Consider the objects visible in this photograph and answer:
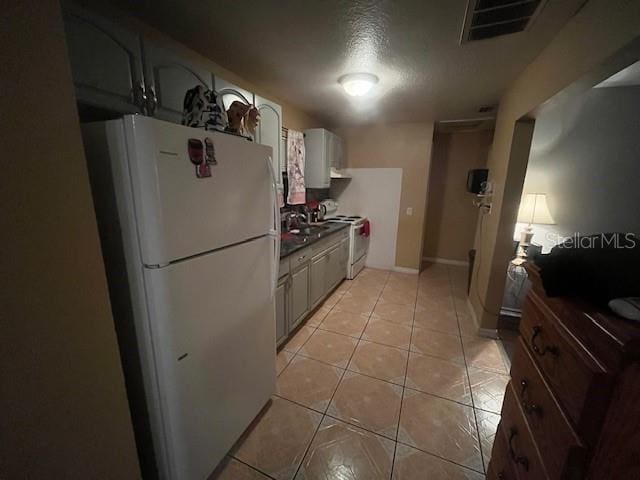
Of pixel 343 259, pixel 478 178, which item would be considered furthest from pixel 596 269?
pixel 343 259

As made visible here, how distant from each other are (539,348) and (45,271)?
1437 millimetres

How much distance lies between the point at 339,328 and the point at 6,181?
2.41 metres

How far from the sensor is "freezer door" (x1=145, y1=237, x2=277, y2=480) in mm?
932

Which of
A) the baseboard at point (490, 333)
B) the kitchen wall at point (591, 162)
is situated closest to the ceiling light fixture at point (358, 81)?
the kitchen wall at point (591, 162)

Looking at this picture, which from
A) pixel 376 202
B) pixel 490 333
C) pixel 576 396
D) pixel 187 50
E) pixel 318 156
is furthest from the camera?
pixel 376 202

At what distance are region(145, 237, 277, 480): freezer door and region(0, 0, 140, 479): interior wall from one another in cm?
19

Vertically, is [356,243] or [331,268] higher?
[356,243]

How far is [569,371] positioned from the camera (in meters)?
0.63

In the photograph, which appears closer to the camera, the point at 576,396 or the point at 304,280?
the point at 576,396

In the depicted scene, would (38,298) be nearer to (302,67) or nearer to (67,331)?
(67,331)

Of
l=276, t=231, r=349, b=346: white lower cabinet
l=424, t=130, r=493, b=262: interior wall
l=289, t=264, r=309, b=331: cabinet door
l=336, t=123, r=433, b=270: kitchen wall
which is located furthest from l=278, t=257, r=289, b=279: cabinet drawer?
l=424, t=130, r=493, b=262: interior wall

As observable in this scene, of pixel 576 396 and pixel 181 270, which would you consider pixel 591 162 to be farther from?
pixel 181 270

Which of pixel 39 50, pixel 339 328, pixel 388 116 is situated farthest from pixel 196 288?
pixel 388 116

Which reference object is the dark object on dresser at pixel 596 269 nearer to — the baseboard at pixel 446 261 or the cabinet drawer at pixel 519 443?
the cabinet drawer at pixel 519 443
